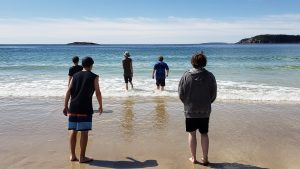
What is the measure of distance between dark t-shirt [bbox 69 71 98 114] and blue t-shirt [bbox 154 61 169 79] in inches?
335

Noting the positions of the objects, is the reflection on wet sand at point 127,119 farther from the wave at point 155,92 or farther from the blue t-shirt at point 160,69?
the blue t-shirt at point 160,69

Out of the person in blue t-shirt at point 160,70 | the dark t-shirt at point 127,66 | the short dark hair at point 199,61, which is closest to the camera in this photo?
the short dark hair at point 199,61

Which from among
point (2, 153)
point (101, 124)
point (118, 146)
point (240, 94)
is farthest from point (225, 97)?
point (2, 153)

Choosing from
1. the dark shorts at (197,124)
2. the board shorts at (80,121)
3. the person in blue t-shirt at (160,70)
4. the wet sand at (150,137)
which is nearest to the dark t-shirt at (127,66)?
the person in blue t-shirt at (160,70)

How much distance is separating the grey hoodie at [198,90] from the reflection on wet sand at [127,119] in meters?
1.92

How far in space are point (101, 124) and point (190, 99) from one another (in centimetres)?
328

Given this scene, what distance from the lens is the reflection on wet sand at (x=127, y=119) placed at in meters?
7.47

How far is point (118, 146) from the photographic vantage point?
21.6 ft

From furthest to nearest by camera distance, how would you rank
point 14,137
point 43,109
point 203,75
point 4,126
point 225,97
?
point 225,97, point 43,109, point 4,126, point 14,137, point 203,75

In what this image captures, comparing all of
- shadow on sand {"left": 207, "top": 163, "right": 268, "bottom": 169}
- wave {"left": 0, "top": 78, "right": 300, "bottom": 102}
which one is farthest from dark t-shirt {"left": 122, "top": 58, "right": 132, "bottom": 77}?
shadow on sand {"left": 207, "top": 163, "right": 268, "bottom": 169}

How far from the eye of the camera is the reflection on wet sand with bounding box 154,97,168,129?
327 inches

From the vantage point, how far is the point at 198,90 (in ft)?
18.1

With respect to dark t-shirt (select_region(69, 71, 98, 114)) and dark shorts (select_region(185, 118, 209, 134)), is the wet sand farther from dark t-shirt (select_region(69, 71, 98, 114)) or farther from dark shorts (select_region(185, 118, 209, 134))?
dark t-shirt (select_region(69, 71, 98, 114))

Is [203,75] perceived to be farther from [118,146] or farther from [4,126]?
[4,126]
